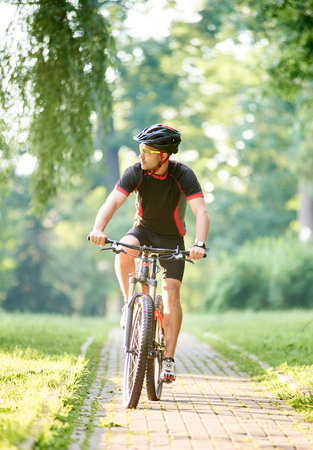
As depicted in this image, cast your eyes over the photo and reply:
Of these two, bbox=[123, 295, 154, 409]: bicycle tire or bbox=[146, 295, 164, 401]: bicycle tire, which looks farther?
bbox=[146, 295, 164, 401]: bicycle tire

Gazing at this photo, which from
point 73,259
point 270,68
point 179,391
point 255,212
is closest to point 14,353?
point 179,391

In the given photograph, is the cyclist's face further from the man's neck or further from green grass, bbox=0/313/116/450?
green grass, bbox=0/313/116/450

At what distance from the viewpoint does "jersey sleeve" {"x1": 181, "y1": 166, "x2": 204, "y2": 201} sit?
484 cm

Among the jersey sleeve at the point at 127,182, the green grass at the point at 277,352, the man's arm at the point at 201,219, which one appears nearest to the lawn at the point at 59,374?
the green grass at the point at 277,352

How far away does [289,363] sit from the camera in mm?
6676

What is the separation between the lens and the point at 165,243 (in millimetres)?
4992

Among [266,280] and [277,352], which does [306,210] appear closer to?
[266,280]

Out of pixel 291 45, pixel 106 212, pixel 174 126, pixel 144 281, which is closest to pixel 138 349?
pixel 144 281

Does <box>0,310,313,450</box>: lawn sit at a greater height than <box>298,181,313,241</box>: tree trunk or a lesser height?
lesser

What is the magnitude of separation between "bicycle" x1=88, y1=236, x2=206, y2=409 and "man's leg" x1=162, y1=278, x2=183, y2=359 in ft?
0.20

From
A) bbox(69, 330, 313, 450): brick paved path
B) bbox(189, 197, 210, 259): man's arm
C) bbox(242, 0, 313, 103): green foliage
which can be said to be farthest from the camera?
bbox(242, 0, 313, 103): green foliage

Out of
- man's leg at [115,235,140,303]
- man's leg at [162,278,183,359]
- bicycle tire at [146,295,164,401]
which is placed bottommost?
bicycle tire at [146,295,164,401]

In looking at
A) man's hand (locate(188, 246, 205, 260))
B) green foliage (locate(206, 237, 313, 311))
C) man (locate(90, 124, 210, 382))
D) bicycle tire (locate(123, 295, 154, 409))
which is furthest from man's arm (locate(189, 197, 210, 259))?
green foliage (locate(206, 237, 313, 311))

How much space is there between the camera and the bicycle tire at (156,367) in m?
4.55
